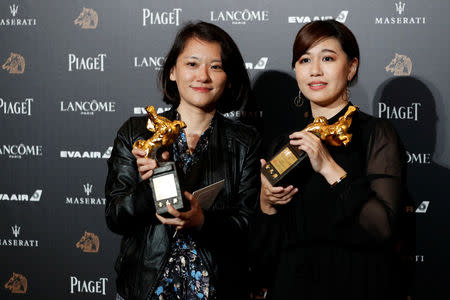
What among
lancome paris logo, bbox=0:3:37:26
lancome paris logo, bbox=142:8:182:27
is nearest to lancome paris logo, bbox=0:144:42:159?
lancome paris logo, bbox=0:3:37:26

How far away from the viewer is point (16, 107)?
2.35 m

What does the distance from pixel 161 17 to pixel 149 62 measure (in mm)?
230

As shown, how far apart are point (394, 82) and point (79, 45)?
157 centimetres

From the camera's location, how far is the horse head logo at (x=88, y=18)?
2266 mm

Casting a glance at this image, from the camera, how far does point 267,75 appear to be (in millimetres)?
2152

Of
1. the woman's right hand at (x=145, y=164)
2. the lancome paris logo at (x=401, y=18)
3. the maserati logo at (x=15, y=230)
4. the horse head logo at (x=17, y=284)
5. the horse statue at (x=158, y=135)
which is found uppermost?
the lancome paris logo at (x=401, y=18)

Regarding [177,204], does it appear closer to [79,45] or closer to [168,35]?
[168,35]

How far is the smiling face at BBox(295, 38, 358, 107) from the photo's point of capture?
4.35 feet

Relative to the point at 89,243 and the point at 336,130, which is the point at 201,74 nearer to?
the point at 336,130

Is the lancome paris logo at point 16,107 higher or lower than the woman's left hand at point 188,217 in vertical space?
higher

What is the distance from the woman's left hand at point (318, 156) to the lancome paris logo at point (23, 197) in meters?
1.67

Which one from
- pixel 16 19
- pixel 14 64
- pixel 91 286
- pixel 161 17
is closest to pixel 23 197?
pixel 91 286

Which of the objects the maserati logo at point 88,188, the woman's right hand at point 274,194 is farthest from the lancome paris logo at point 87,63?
the woman's right hand at point 274,194

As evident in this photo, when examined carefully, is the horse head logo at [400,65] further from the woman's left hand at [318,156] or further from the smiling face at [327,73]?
the woman's left hand at [318,156]
